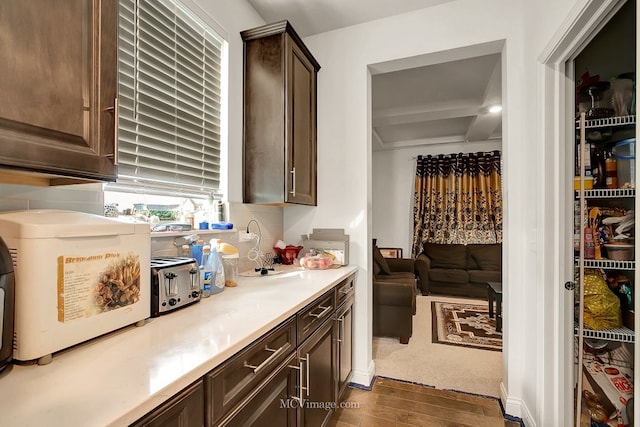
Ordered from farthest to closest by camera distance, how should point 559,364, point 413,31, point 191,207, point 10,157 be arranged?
point 413,31
point 191,207
point 559,364
point 10,157

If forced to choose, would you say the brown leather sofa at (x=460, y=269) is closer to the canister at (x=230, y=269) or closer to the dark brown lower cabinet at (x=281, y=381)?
the dark brown lower cabinet at (x=281, y=381)

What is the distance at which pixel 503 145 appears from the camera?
208 cm

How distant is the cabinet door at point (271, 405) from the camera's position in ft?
3.05

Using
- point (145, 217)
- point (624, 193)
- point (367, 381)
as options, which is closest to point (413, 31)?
point (624, 193)

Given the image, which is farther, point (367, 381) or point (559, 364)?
point (367, 381)

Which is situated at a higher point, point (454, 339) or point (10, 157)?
point (10, 157)

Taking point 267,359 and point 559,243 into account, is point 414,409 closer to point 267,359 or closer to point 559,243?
point 559,243

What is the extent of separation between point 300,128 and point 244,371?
1.66 metres

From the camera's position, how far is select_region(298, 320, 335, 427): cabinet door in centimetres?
136

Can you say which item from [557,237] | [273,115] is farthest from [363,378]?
[273,115]

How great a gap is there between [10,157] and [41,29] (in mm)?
338

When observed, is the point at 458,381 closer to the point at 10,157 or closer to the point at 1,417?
the point at 1,417

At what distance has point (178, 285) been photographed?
3.87 feet

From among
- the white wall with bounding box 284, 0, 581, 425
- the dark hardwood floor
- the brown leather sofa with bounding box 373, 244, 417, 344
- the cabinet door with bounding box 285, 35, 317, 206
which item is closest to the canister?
the cabinet door with bounding box 285, 35, 317, 206
